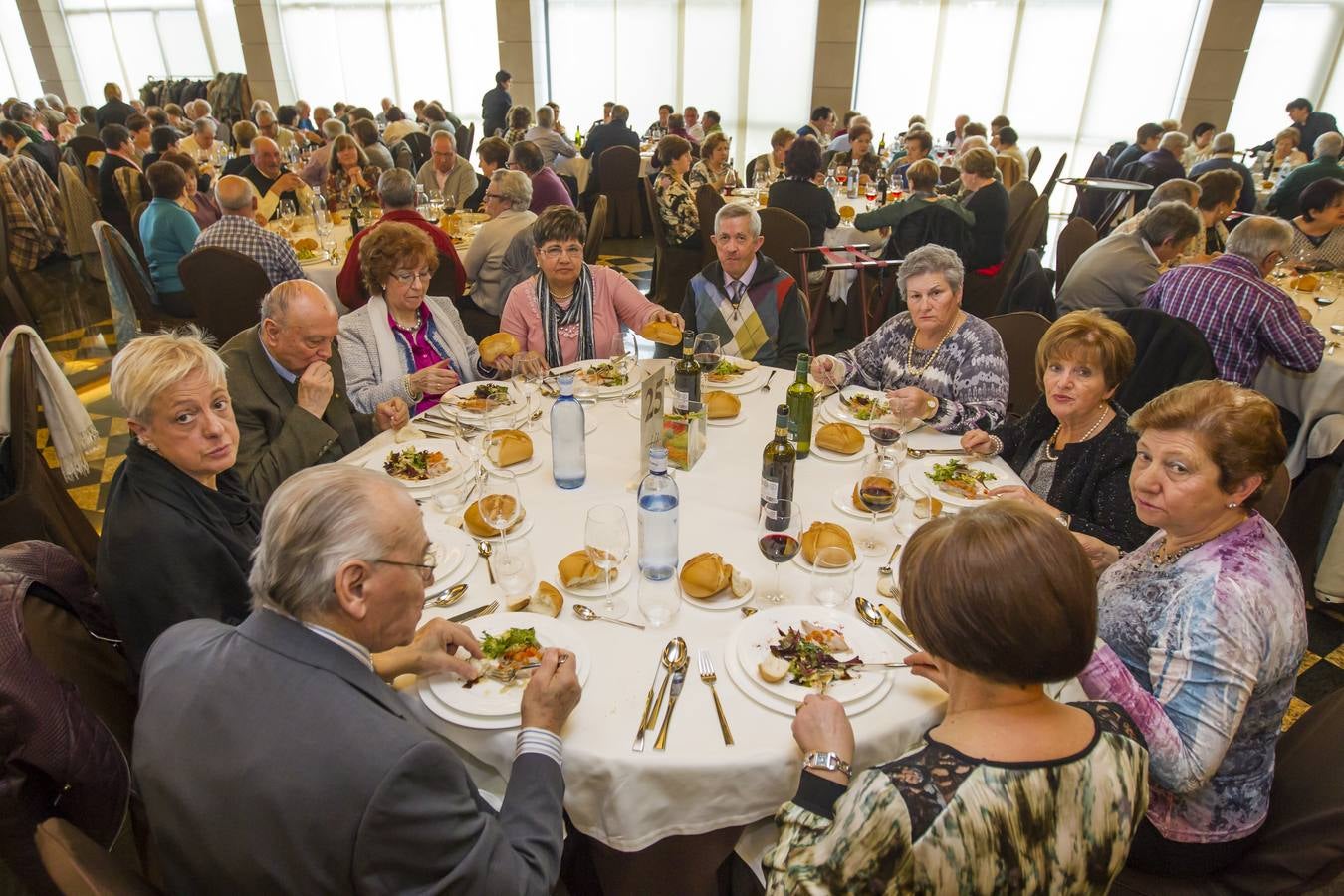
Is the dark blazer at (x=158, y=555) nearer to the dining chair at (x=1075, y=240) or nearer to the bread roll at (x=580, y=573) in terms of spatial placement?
the bread roll at (x=580, y=573)

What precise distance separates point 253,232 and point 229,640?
143 inches

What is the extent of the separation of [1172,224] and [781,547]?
139 inches

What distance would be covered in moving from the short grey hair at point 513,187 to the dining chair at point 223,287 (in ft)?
5.13

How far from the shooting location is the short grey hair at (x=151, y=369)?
1605 mm

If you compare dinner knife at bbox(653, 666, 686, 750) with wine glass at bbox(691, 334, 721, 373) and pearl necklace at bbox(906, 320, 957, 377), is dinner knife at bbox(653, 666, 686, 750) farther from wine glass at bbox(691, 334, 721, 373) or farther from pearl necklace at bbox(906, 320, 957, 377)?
pearl necklace at bbox(906, 320, 957, 377)

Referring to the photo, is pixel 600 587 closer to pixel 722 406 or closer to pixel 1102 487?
pixel 722 406

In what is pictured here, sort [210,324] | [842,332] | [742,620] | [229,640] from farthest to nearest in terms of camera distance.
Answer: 1. [842,332]
2. [210,324]
3. [742,620]
4. [229,640]

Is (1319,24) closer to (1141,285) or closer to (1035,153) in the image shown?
(1035,153)

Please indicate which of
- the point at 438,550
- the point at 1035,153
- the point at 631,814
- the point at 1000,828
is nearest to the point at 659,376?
the point at 438,550

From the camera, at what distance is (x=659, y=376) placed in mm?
1998

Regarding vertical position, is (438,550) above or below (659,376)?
below

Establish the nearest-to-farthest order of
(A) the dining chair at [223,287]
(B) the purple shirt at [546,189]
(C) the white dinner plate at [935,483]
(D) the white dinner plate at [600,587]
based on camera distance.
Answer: (D) the white dinner plate at [600,587] → (C) the white dinner plate at [935,483] → (A) the dining chair at [223,287] → (B) the purple shirt at [546,189]

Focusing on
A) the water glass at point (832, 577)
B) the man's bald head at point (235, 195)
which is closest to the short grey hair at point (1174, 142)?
the water glass at point (832, 577)

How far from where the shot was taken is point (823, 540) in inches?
67.0
